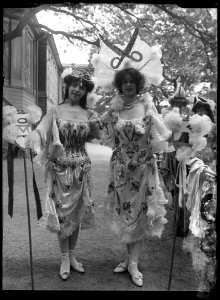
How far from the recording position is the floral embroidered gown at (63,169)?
3.05 m

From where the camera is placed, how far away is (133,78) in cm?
307

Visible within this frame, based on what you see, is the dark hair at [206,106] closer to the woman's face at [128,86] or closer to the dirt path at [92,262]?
the woman's face at [128,86]

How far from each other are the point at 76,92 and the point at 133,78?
538 mm

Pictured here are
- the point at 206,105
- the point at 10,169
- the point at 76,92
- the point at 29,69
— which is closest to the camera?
the point at 10,169

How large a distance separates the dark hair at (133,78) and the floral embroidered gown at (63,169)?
18.2 inches

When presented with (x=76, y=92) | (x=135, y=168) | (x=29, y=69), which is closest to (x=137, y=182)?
(x=135, y=168)

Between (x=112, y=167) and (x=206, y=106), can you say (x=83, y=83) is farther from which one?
(x=206, y=106)

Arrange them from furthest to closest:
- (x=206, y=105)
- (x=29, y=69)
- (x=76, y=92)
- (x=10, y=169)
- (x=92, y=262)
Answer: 1. (x=29, y=69)
2. (x=206, y=105)
3. (x=92, y=262)
4. (x=76, y=92)
5. (x=10, y=169)

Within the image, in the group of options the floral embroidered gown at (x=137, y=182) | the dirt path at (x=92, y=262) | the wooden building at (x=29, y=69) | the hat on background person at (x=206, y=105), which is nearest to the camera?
the dirt path at (x=92, y=262)

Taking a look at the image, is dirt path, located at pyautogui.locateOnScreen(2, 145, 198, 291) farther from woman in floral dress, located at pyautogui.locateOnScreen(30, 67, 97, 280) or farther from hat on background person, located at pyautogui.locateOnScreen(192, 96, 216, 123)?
hat on background person, located at pyautogui.locateOnScreen(192, 96, 216, 123)

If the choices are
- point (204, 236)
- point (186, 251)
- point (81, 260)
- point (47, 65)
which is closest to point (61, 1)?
point (204, 236)

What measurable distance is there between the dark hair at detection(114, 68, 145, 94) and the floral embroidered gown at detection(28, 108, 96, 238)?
461 millimetres

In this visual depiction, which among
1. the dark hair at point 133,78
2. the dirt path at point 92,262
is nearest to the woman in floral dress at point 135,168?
the dark hair at point 133,78

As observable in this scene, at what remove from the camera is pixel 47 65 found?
19.5 m
